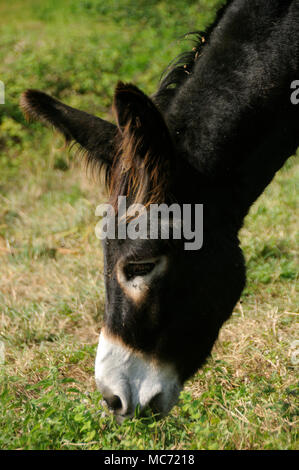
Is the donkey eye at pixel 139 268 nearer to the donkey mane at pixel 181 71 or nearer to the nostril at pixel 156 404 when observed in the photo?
the nostril at pixel 156 404

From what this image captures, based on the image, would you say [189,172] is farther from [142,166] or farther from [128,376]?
[128,376]

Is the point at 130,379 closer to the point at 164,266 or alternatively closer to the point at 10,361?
the point at 164,266

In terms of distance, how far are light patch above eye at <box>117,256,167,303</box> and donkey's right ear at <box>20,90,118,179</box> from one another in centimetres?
51

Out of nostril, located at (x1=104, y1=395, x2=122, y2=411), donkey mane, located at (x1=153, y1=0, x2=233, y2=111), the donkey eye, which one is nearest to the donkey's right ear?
donkey mane, located at (x1=153, y1=0, x2=233, y2=111)

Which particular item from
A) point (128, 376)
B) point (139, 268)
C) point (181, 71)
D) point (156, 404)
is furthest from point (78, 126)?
point (156, 404)

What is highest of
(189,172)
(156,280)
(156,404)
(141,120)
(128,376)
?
(141,120)

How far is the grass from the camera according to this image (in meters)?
2.38

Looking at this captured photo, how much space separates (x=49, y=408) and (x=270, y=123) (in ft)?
5.31

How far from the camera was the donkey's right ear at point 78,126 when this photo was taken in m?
2.41

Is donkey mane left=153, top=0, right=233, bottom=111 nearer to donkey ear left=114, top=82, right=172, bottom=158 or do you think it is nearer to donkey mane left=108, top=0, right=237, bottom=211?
donkey mane left=108, top=0, right=237, bottom=211

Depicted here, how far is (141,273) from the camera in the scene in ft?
7.32

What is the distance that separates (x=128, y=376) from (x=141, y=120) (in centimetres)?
103

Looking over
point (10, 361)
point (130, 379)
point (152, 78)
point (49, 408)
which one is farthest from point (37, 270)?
point (152, 78)

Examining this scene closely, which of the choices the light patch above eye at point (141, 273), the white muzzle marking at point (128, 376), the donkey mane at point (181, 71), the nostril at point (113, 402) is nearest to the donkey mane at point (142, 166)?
the donkey mane at point (181, 71)
